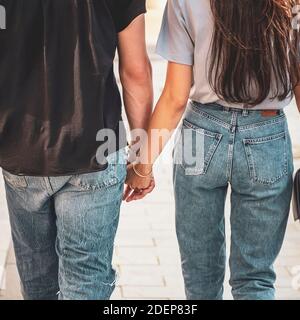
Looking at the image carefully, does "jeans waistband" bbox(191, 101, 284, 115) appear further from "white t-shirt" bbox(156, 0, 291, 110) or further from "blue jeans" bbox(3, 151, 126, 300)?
"blue jeans" bbox(3, 151, 126, 300)

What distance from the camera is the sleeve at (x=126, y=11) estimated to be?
79.2 inches

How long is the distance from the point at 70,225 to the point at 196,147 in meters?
0.52

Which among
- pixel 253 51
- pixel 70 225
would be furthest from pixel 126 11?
pixel 70 225

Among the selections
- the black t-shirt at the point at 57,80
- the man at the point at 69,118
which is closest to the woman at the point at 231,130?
the man at the point at 69,118

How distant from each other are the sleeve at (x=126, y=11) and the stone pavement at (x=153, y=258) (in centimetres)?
180

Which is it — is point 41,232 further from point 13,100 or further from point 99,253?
point 13,100

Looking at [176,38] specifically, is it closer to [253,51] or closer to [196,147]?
[253,51]

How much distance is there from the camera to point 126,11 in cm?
203

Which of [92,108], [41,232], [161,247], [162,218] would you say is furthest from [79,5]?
[162,218]

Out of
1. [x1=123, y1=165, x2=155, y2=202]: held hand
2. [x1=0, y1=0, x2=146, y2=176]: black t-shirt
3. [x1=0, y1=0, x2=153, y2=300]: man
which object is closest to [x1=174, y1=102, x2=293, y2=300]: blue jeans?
[x1=123, y1=165, x2=155, y2=202]: held hand

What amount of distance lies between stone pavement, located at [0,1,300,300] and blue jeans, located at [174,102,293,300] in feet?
3.11

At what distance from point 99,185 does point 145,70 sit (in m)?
0.40

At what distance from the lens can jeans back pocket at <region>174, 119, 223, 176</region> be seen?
91.8 inches

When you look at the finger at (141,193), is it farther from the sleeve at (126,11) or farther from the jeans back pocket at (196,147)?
the sleeve at (126,11)
